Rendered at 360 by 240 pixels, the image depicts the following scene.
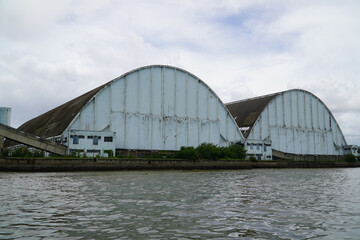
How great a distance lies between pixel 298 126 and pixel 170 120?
3337 centimetres

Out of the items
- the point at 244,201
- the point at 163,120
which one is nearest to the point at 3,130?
the point at 163,120

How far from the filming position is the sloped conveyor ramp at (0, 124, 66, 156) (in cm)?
4322

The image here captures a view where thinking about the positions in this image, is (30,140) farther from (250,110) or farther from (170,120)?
(250,110)

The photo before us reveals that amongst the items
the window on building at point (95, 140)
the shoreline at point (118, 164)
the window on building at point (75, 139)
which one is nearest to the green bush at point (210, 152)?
the shoreline at point (118, 164)

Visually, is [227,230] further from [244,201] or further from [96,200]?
[96,200]

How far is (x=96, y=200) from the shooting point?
14.6 meters

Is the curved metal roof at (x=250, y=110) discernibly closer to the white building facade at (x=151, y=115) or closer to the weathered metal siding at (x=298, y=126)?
the weathered metal siding at (x=298, y=126)

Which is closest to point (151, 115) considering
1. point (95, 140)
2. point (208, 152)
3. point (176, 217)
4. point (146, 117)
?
point (146, 117)

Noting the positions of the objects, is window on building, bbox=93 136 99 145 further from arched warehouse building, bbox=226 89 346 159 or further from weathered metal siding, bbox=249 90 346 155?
weathered metal siding, bbox=249 90 346 155

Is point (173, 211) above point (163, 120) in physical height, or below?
below

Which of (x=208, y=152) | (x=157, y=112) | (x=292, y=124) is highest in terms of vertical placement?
(x=157, y=112)

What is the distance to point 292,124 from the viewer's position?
245 ft

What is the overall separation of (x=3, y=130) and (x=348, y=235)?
4357 cm

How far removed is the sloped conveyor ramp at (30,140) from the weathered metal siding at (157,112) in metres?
4.11
